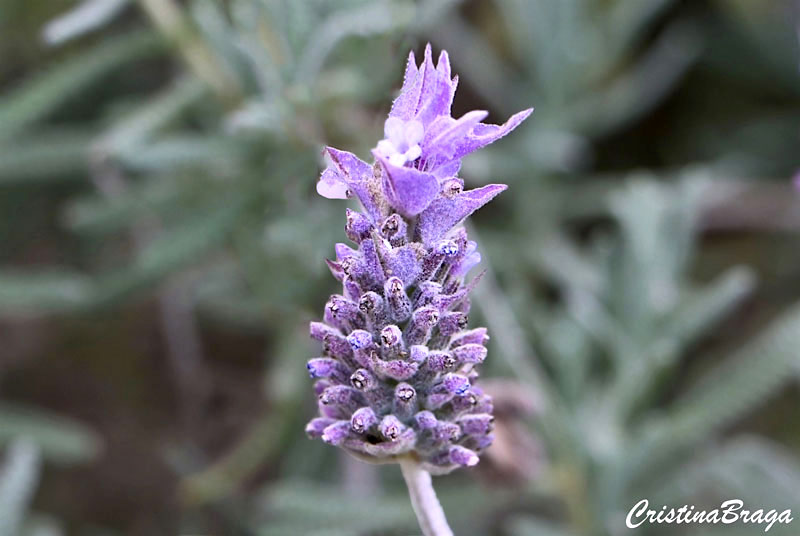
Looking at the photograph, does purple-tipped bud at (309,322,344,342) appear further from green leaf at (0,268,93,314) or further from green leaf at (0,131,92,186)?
green leaf at (0,131,92,186)

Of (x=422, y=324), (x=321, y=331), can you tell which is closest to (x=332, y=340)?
(x=321, y=331)

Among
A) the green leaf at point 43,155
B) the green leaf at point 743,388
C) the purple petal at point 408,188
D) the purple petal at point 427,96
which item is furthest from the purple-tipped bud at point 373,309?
the green leaf at point 43,155

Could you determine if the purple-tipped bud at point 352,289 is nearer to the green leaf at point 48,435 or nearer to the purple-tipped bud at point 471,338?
the purple-tipped bud at point 471,338

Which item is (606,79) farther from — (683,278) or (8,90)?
(8,90)

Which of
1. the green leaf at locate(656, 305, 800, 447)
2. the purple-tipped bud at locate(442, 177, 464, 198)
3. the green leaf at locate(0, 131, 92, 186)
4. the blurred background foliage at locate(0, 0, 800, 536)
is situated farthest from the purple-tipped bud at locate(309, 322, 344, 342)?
the green leaf at locate(0, 131, 92, 186)

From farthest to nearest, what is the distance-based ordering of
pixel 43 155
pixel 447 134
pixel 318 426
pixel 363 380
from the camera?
pixel 43 155 < pixel 318 426 < pixel 363 380 < pixel 447 134

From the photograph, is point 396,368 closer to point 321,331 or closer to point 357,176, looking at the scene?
point 321,331
